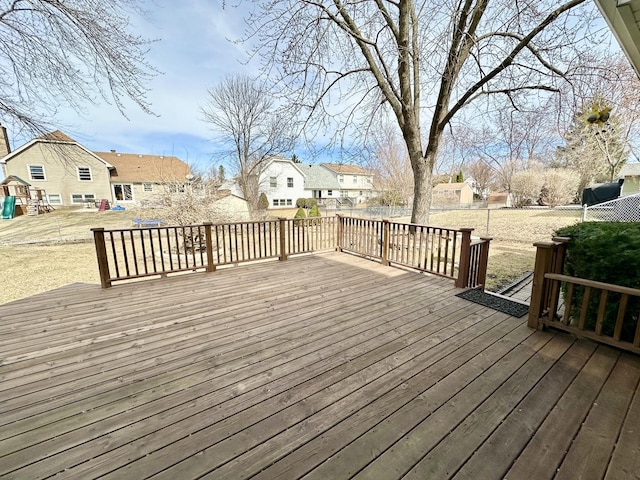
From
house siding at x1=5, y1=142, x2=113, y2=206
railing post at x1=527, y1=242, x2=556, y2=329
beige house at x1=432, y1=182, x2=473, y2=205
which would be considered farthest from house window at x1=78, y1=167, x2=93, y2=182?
beige house at x1=432, y1=182, x2=473, y2=205

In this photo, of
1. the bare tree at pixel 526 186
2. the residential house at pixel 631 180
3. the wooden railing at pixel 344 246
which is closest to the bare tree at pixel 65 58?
the wooden railing at pixel 344 246

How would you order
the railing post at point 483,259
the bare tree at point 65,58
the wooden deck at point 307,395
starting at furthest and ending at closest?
the bare tree at point 65,58
the railing post at point 483,259
the wooden deck at point 307,395

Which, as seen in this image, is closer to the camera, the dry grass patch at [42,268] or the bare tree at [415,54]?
the bare tree at [415,54]

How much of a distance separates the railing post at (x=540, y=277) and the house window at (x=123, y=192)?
91.0 ft

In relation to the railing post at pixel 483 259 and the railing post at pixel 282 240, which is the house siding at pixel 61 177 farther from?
the railing post at pixel 483 259

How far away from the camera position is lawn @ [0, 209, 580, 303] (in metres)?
5.97

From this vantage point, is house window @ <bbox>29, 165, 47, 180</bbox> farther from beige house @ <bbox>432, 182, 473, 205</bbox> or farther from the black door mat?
beige house @ <bbox>432, 182, 473, 205</bbox>

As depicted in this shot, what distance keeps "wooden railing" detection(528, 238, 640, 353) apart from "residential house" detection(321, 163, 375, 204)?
1140 inches

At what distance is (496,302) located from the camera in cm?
349

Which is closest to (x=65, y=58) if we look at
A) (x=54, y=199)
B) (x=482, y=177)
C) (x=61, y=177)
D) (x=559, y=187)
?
(x=61, y=177)

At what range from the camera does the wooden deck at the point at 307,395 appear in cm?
140

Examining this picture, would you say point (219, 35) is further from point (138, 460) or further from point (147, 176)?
point (147, 176)

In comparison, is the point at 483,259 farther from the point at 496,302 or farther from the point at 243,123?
the point at 243,123

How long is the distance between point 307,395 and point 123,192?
89.5 feet
